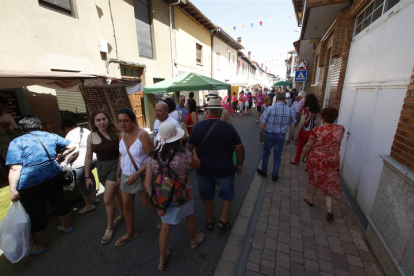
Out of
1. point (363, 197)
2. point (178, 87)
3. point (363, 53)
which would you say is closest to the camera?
point (363, 197)

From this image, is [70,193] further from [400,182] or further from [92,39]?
[92,39]

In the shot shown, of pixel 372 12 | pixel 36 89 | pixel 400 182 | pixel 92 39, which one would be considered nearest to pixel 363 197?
pixel 400 182

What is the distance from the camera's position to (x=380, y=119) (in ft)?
8.57

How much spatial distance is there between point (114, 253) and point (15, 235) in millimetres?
1139

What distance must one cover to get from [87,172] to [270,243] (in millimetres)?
2764

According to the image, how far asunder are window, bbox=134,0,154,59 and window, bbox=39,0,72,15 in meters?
3.01

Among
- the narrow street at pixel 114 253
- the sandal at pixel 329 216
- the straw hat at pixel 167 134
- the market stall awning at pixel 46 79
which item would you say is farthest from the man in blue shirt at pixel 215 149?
the market stall awning at pixel 46 79

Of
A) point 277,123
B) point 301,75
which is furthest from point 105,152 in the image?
point 301,75

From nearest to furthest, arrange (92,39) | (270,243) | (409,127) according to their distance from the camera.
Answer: (409,127) → (270,243) → (92,39)

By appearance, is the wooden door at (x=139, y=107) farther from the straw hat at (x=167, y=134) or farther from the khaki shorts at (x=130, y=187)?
the straw hat at (x=167, y=134)

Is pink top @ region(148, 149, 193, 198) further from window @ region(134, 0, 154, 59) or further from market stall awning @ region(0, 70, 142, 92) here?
window @ region(134, 0, 154, 59)

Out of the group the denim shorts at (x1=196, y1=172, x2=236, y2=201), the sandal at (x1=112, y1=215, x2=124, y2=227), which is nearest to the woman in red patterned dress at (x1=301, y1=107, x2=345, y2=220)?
the denim shorts at (x1=196, y1=172, x2=236, y2=201)

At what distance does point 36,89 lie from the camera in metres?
5.08

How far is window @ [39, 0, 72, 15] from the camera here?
16.6 feet
